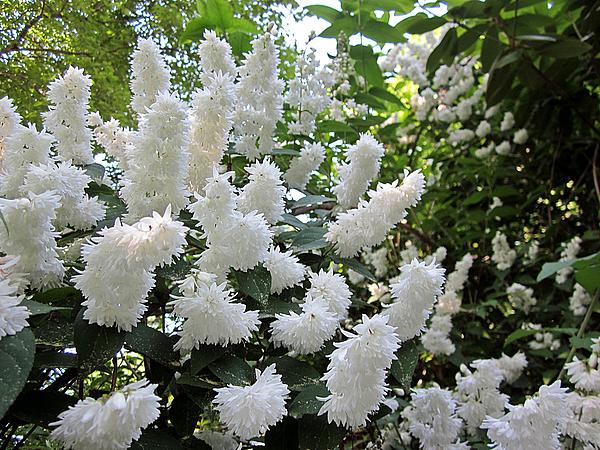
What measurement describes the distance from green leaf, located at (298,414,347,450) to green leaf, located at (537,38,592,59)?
147cm

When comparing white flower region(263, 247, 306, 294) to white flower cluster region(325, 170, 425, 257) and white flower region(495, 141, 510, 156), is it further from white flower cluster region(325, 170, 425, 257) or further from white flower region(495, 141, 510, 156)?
white flower region(495, 141, 510, 156)

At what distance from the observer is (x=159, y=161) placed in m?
0.67

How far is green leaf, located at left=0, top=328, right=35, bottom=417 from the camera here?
45cm

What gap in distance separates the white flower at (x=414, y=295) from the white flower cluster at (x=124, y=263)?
0.30m

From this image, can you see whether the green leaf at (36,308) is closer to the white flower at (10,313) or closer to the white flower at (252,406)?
the white flower at (10,313)

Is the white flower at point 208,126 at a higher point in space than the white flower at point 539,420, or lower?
higher

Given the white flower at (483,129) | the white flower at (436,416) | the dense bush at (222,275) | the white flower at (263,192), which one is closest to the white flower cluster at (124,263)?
the dense bush at (222,275)

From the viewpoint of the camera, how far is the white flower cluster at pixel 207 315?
0.58m

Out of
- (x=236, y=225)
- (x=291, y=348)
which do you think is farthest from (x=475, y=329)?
(x=236, y=225)

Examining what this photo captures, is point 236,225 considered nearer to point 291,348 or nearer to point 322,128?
point 291,348

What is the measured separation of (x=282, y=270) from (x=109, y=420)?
0.31 metres

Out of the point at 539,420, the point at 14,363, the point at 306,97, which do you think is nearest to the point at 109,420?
the point at 14,363

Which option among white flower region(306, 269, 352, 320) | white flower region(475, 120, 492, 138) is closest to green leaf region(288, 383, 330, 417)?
white flower region(306, 269, 352, 320)

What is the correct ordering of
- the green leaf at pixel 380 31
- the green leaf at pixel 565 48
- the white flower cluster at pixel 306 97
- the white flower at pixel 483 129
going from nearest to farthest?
the white flower cluster at pixel 306 97 → the green leaf at pixel 380 31 → the green leaf at pixel 565 48 → the white flower at pixel 483 129
